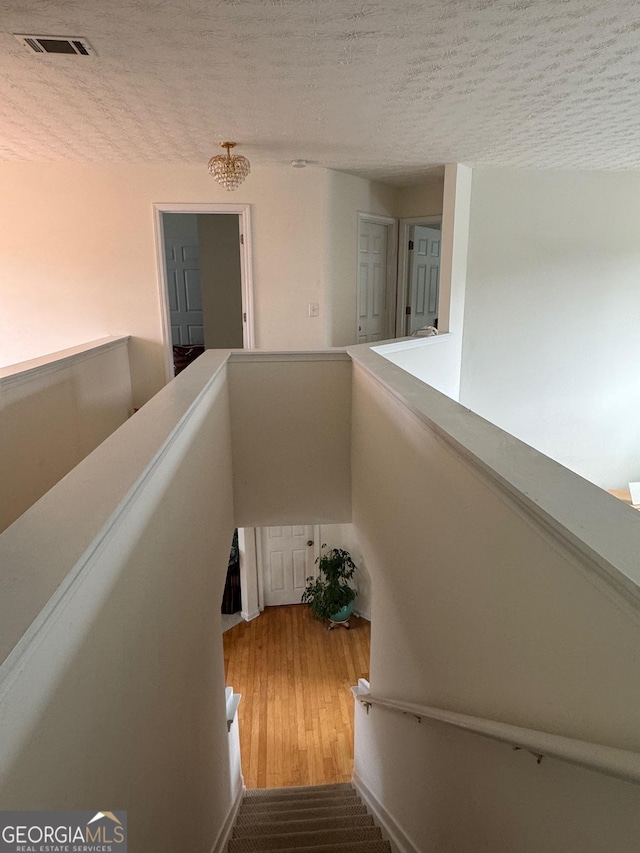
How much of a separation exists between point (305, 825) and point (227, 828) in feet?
1.59

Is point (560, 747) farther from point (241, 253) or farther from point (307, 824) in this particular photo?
point (241, 253)

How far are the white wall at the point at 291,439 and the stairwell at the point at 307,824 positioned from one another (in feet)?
5.88

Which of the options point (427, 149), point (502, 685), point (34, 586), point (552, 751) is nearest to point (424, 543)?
point (502, 685)

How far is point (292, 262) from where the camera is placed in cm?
489

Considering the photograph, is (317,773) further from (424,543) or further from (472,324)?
(472,324)

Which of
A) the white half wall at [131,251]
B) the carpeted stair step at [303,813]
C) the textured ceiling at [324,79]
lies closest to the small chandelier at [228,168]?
the textured ceiling at [324,79]

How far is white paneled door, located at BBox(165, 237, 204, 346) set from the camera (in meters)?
7.31

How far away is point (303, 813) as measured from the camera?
3.24m

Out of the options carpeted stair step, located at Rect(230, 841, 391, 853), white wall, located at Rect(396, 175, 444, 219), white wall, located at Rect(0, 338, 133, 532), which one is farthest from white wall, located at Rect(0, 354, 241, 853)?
white wall, located at Rect(396, 175, 444, 219)

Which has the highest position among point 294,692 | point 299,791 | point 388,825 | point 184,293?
point 184,293

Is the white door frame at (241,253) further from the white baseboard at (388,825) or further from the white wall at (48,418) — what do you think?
the white baseboard at (388,825)

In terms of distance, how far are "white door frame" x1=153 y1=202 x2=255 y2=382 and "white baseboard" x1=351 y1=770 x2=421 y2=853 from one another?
12.2 ft

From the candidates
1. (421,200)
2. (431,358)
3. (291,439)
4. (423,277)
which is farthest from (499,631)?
(423,277)

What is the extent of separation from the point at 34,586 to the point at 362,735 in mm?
3475
